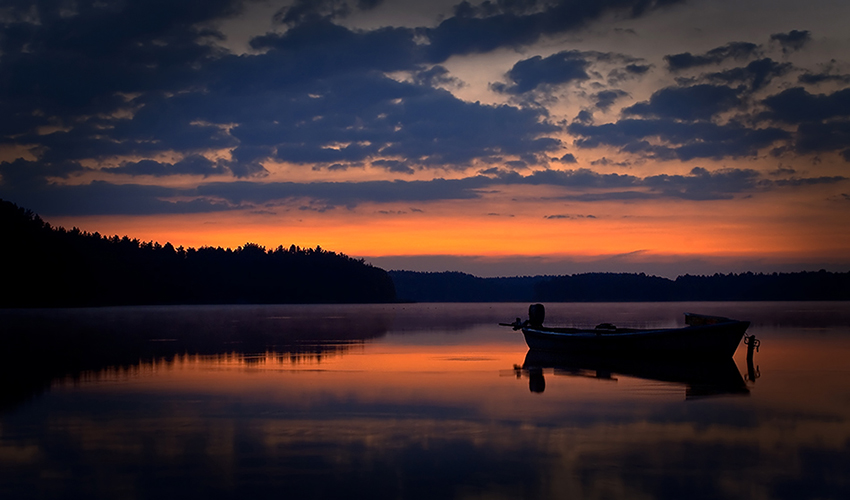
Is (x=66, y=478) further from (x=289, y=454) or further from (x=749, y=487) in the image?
(x=749, y=487)

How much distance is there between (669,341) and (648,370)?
13.3 feet

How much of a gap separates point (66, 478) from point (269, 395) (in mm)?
9041

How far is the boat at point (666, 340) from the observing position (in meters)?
31.5

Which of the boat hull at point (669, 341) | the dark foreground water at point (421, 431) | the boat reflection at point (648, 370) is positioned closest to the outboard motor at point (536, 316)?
the boat reflection at point (648, 370)

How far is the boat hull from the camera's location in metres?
31.4

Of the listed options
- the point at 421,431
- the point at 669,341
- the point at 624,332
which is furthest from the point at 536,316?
the point at 421,431

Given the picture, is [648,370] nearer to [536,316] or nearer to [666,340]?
[666,340]

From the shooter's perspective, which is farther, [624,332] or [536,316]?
[536,316]

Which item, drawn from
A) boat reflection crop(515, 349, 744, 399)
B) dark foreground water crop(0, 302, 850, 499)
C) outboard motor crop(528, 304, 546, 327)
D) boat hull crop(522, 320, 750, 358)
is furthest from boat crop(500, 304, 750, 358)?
outboard motor crop(528, 304, 546, 327)

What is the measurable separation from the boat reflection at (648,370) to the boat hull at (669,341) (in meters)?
0.35

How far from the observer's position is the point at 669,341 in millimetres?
32250

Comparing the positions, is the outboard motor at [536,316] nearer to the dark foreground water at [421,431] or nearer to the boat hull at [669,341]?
the boat hull at [669,341]

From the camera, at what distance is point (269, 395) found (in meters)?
20.2

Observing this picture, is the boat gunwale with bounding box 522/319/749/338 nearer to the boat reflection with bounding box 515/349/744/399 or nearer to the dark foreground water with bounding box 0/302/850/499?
the boat reflection with bounding box 515/349/744/399
